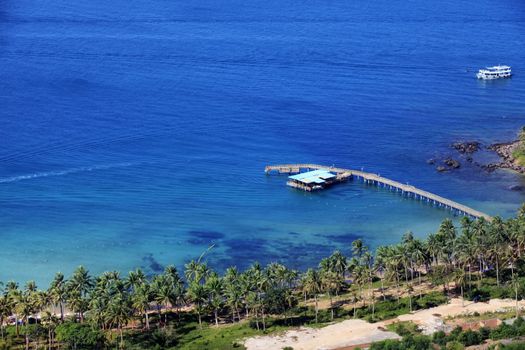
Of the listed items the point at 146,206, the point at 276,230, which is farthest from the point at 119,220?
the point at 276,230

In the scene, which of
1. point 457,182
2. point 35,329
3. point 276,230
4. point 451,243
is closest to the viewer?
point 35,329

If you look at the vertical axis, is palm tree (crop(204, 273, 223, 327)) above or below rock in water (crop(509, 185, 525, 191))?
below

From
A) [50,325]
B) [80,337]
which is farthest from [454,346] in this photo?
[50,325]

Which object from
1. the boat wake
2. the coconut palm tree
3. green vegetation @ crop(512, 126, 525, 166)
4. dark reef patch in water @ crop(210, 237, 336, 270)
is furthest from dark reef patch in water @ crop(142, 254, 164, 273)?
green vegetation @ crop(512, 126, 525, 166)

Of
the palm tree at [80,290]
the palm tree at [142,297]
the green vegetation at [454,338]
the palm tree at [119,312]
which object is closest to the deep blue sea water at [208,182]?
the palm tree at [80,290]

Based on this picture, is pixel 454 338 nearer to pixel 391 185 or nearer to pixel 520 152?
pixel 391 185

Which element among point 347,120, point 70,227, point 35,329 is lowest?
point 35,329

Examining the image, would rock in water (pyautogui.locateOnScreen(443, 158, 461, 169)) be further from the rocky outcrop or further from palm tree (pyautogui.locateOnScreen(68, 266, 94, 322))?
palm tree (pyautogui.locateOnScreen(68, 266, 94, 322))

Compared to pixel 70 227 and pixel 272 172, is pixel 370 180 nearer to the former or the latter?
pixel 272 172
